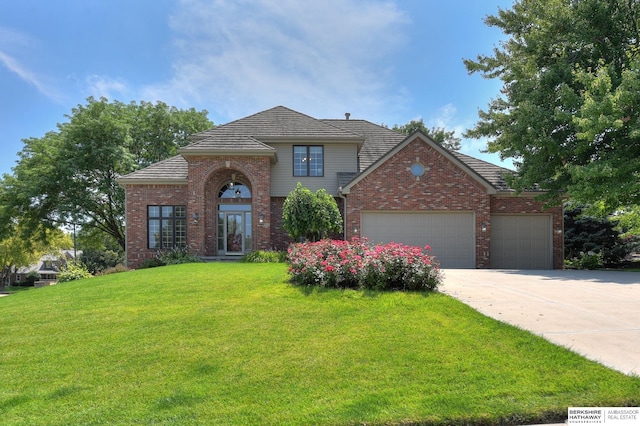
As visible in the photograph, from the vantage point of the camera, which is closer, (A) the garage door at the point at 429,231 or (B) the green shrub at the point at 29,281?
(A) the garage door at the point at 429,231

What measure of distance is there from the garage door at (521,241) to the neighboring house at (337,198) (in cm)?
4

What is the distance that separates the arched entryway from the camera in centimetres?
1587

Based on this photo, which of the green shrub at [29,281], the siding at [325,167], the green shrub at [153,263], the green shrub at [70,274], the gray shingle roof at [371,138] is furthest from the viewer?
the green shrub at [29,281]

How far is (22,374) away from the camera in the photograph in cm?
381

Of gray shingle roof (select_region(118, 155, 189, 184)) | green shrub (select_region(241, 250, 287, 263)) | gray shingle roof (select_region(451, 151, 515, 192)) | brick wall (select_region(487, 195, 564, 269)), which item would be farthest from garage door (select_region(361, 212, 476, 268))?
gray shingle roof (select_region(118, 155, 189, 184))

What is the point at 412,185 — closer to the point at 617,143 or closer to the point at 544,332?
the point at 617,143

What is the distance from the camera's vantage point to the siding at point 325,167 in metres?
16.5

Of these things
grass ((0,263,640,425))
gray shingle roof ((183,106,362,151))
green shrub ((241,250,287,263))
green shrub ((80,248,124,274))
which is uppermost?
gray shingle roof ((183,106,362,151))

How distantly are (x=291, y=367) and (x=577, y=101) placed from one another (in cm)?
1420

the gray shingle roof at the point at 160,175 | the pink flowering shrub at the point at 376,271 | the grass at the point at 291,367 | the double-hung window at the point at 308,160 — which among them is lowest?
the grass at the point at 291,367

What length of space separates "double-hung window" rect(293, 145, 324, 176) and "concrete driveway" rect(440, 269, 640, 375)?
30.4ft

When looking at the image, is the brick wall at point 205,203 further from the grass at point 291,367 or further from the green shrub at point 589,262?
the green shrub at point 589,262

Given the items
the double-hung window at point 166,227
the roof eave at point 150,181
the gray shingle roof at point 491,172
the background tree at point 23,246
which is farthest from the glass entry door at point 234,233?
the background tree at point 23,246

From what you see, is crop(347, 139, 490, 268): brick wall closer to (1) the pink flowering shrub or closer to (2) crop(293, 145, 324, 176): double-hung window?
(2) crop(293, 145, 324, 176): double-hung window
